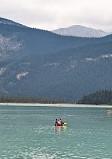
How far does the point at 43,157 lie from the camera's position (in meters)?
67.5

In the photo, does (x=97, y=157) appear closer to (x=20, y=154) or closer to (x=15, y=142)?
(x=20, y=154)

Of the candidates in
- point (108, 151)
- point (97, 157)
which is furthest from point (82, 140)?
point (97, 157)

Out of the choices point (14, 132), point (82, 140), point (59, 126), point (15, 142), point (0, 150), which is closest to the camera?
point (0, 150)

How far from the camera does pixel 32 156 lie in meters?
68.2

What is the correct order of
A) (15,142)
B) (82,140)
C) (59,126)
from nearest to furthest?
(15,142) < (82,140) < (59,126)

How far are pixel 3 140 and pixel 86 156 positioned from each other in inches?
925

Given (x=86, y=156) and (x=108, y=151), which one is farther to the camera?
(x=108, y=151)

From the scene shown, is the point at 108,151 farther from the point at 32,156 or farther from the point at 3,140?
the point at 3,140

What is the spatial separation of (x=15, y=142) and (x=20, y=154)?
558 inches

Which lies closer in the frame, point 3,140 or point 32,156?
point 32,156

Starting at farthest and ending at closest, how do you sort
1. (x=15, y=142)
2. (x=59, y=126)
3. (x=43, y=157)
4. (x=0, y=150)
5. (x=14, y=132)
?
(x=59, y=126)
(x=14, y=132)
(x=15, y=142)
(x=0, y=150)
(x=43, y=157)

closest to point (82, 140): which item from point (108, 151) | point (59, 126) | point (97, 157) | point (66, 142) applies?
point (66, 142)

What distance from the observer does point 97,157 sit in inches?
2717

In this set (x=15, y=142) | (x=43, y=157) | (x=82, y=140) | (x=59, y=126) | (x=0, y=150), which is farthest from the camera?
(x=59, y=126)
